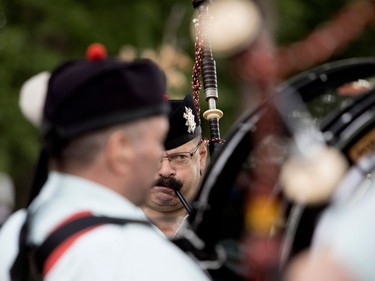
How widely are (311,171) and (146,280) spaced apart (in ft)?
1.70

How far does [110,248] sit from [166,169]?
2.25 meters

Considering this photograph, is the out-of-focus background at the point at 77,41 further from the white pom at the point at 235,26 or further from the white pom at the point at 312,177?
the white pom at the point at 235,26

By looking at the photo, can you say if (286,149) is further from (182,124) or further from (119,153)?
(182,124)

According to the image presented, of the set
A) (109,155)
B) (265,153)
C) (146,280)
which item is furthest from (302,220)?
(109,155)

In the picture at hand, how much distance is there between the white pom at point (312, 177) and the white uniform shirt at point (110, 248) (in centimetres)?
33

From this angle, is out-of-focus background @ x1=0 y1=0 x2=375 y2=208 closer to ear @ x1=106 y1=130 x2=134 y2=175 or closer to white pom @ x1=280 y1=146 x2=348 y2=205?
ear @ x1=106 y1=130 x2=134 y2=175

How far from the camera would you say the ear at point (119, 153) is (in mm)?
2131

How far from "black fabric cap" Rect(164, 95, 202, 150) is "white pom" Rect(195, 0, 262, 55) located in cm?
269

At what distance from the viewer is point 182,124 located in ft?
14.0

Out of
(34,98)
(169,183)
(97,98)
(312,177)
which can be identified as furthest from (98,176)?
(169,183)

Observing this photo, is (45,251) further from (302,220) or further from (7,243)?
(302,220)

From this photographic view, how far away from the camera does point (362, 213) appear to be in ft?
4.75

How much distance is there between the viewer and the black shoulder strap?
6.82ft

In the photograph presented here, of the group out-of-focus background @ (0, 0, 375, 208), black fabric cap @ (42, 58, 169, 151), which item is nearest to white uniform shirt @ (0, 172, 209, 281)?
black fabric cap @ (42, 58, 169, 151)
